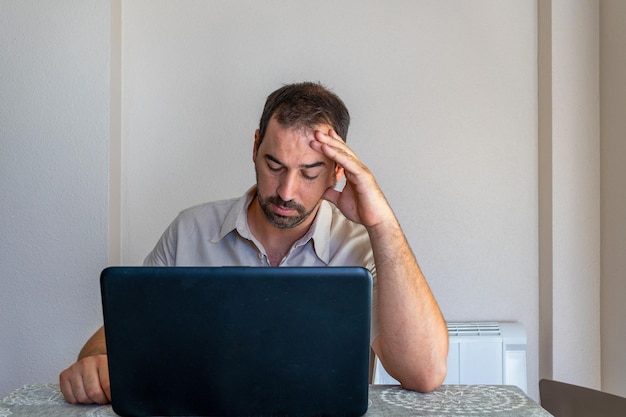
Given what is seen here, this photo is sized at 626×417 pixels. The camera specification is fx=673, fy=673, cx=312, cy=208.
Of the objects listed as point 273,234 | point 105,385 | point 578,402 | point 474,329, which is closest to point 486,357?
point 474,329

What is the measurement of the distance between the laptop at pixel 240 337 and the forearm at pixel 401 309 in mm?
429

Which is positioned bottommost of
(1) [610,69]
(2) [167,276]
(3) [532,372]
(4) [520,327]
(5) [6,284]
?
(3) [532,372]

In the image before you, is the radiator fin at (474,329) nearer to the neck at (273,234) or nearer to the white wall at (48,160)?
the neck at (273,234)

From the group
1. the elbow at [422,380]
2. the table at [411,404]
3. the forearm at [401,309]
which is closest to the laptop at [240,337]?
the table at [411,404]

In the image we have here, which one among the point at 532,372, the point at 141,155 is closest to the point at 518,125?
the point at 532,372

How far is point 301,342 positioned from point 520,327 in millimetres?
1653

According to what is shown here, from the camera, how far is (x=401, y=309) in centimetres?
134

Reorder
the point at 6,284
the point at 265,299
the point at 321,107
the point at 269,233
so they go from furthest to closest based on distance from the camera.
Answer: the point at 6,284 → the point at 269,233 → the point at 321,107 → the point at 265,299

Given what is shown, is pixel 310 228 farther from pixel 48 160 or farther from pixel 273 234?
pixel 48 160

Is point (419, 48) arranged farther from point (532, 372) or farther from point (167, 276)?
point (167, 276)

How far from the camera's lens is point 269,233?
1.78 meters

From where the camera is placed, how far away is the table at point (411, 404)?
98cm

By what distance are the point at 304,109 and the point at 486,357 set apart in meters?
1.13

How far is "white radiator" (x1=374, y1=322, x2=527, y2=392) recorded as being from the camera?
2223 mm
